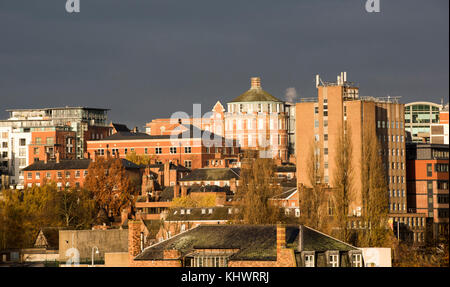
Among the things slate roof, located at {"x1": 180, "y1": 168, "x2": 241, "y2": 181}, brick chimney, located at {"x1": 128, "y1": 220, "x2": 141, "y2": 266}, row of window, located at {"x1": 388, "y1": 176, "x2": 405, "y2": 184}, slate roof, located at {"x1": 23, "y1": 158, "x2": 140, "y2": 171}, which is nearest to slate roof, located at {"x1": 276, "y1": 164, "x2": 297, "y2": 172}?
slate roof, located at {"x1": 180, "y1": 168, "x2": 241, "y2": 181}

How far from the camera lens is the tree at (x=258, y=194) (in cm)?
9700

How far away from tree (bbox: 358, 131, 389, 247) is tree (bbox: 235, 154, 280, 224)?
8918mm

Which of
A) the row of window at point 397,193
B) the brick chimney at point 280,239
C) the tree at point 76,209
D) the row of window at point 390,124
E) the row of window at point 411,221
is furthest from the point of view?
the row of window at point 390,124

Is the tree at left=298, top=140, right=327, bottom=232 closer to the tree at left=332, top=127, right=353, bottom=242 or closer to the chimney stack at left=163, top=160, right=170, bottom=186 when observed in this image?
the tree at left=332, top=127, right=353, bottom=242

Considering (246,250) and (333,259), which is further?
(333,259)

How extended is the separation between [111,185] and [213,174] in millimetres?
18515

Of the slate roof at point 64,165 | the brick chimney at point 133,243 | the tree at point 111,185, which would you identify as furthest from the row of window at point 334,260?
the slate roof at point 64,165

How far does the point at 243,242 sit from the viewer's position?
6031 cm

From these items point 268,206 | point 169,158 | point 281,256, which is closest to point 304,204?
point 268,206

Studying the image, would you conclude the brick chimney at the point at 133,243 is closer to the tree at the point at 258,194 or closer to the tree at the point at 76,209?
the tree at the point at 258,194

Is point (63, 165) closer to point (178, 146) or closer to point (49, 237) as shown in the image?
point (178, 146)

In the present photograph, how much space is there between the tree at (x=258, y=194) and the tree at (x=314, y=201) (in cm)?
299

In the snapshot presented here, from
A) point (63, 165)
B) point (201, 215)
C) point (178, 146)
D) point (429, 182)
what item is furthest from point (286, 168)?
point (201, 215)

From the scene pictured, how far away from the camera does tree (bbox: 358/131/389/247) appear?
94875 millimetres
